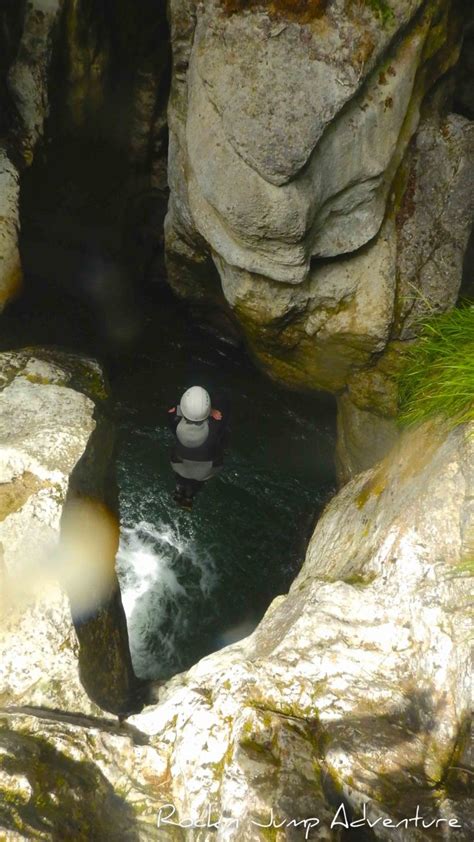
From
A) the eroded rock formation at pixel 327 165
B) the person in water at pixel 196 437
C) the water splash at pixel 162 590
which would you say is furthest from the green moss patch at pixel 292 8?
the water splash at pixel 162 590

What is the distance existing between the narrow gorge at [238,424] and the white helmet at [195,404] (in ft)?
2.82

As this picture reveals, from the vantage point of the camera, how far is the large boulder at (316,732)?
2.54 m

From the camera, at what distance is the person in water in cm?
477

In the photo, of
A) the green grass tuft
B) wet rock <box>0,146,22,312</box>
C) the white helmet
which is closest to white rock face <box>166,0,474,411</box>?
the green grass tuft

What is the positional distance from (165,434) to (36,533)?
309cm

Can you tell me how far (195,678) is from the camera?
351 centimetres

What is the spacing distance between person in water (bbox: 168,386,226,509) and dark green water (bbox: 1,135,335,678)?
97cm

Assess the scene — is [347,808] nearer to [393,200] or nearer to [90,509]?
[90,509]

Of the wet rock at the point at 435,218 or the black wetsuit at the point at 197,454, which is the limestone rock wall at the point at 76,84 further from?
the wet rock at the point at 435,218

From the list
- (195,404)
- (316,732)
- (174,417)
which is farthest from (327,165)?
(316,732)

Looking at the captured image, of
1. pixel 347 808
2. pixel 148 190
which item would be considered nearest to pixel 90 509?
pixel 347 808

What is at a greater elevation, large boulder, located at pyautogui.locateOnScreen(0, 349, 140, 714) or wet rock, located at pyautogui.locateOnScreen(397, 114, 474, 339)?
wet rock, located at pyautogui.locateOnScreen(397, 114, 474, 339)

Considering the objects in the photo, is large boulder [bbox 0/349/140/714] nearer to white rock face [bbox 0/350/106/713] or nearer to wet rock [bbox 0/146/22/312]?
white rock face [bbox 0/350/106/713]

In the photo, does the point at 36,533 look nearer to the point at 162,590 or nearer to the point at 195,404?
the point at 195,404
